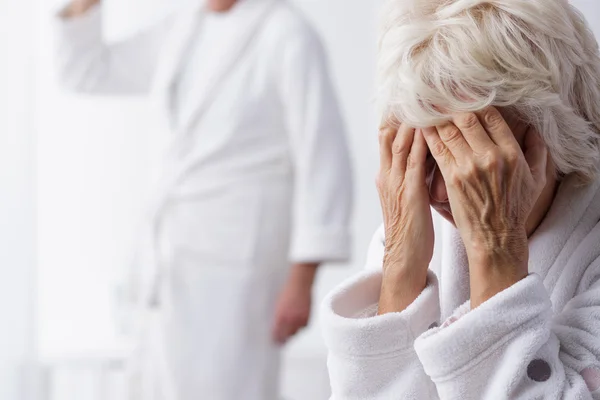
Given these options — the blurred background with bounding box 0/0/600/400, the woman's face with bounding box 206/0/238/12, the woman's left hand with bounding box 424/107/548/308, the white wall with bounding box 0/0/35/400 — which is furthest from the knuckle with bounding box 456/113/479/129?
the blurred background with bounding box 0/0/600/400

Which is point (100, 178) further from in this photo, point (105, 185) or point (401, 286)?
point (401, 286)

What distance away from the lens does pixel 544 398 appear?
1.02m

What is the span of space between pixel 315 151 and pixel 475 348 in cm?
139

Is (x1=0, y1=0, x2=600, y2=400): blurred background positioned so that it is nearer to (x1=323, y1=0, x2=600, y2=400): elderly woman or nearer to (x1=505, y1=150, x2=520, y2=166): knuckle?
(x1=323, y1=0, x2=600, y2=400): elderly woman

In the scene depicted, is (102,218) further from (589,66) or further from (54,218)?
(589,66)

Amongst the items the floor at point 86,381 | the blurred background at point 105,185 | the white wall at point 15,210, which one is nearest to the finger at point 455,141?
the white wall at point 15,210

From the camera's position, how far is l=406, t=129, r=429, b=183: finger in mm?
1147

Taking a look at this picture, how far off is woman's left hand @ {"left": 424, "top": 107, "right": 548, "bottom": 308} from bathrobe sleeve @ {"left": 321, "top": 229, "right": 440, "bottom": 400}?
0.29 ft

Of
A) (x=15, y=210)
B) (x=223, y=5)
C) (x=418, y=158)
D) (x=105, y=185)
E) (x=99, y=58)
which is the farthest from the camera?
(x=105, y=185)

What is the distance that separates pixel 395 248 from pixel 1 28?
7.70ft

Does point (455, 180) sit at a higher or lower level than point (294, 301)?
higher

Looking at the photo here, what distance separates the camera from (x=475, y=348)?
3.41ft

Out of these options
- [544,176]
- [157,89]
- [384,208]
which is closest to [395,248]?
[384,208]

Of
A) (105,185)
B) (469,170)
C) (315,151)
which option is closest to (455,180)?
(469,170)
